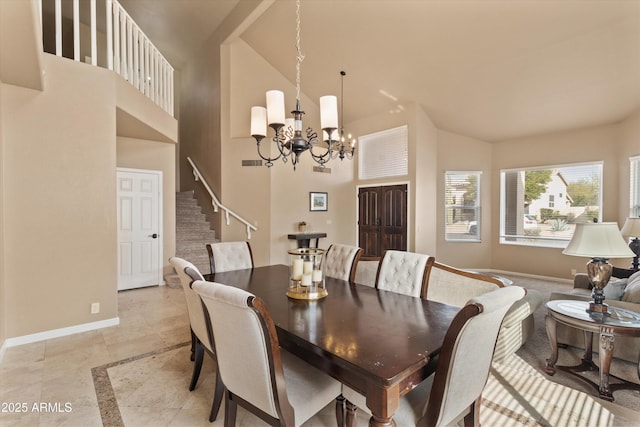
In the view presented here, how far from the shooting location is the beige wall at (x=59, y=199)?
118 inches

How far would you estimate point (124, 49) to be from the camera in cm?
399

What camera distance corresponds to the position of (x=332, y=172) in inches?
278

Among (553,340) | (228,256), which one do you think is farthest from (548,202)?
(228,256)

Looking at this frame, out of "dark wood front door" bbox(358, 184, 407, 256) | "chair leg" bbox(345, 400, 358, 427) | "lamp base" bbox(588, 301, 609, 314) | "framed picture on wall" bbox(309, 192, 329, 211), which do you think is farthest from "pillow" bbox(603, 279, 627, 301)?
"framed picture on wall" bbox(309, 192, 329, 211)

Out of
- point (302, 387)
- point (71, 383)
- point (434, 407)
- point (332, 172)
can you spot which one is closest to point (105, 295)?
point (71, 383)

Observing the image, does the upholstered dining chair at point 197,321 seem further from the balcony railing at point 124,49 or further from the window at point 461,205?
the window at point 461,205

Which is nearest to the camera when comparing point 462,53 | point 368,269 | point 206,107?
point 368,269

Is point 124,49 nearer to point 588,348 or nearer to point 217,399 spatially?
point 217,399

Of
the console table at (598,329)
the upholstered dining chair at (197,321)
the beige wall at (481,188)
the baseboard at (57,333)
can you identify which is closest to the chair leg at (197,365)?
the upholstered dining chair at (197,321)

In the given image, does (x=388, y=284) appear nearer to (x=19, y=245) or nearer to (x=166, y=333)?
(x=166, y=333)

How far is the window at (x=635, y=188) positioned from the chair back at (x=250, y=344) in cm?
617

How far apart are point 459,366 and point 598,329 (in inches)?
65.5

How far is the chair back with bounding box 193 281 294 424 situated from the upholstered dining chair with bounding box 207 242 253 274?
171 cm

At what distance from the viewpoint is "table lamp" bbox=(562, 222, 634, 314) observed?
86.7 inches
